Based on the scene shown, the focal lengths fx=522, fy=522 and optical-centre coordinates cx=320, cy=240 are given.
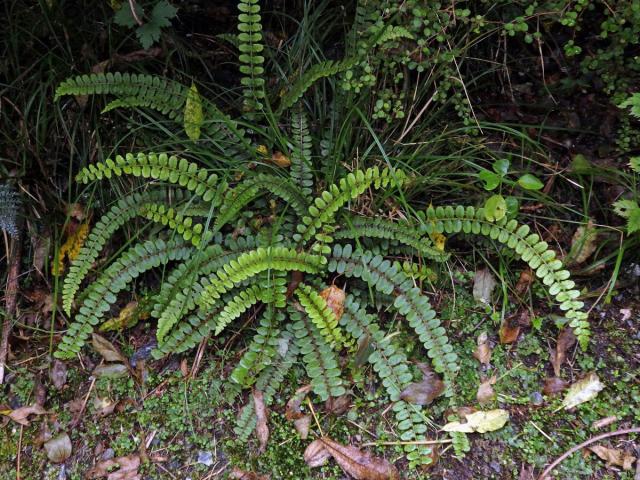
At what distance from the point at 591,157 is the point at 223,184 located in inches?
82.6

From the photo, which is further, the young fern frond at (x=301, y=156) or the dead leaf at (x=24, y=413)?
the young fern frond at (x=301, y=156)

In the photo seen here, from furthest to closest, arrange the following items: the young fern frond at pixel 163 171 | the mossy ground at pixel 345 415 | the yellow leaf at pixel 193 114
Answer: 1. the yellow leaf at pixel 193 114
2. the young fern frond at pixel 163 171
3. the mossy ground at pixel 345 415

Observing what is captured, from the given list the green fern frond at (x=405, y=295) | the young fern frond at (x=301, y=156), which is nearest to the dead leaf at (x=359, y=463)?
the green fern frond at (x=405, y=295)

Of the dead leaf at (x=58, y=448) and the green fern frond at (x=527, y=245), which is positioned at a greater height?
the green fern frond at (x=527, y=245)

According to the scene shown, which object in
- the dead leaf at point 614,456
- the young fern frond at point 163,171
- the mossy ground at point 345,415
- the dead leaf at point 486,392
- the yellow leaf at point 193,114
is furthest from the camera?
the yellow leaf at point 193,114

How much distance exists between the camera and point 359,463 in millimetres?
2354

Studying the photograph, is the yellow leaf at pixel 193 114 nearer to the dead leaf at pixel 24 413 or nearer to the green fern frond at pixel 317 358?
the green fern frond at pixel 317 358

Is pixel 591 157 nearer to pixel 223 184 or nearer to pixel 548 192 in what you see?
pixel 548 192

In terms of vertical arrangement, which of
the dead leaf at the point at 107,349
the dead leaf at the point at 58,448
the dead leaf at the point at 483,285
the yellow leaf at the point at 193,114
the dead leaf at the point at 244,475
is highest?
the yellow leaf at the point at 193,114

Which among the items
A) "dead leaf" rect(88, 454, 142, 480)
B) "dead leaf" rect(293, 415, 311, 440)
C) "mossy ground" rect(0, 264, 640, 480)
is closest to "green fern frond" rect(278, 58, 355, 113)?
"mossy ground" rect(0, 264, 640, 480)

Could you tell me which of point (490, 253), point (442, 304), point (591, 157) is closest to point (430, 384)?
point (442, 304)

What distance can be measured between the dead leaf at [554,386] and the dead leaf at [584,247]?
2.04ft

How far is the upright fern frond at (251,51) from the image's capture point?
2.67m

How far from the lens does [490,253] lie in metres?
2.85
